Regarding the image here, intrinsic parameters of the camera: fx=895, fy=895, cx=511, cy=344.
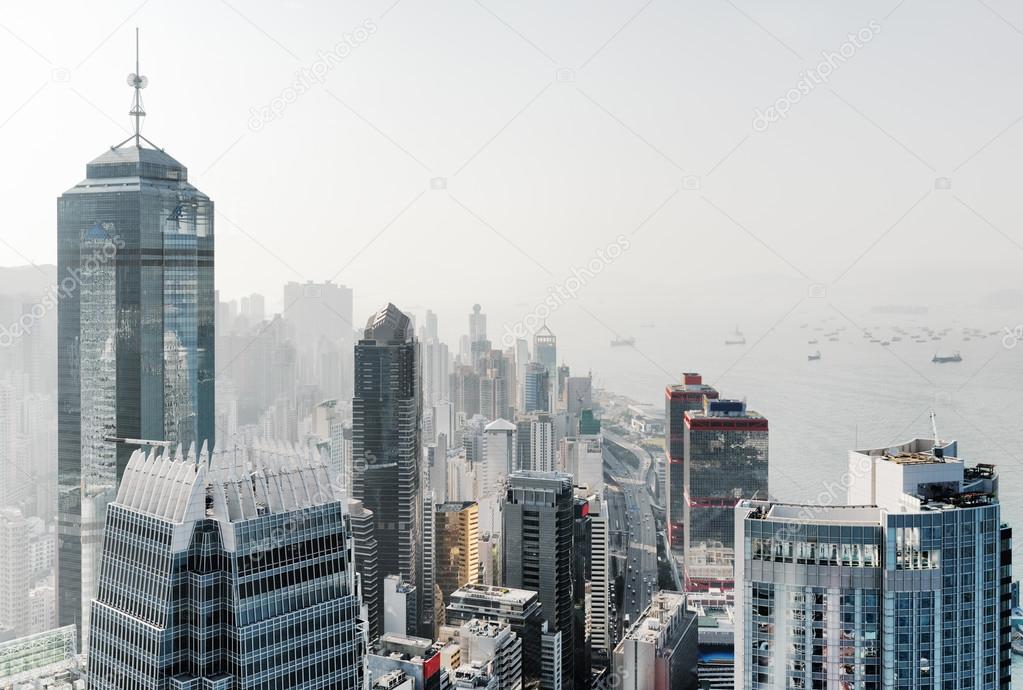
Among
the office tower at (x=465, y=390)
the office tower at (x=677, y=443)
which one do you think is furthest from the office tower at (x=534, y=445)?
the office tower at (x=677, y=443)

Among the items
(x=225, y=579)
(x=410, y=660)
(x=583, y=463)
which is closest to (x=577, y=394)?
(x=583, y=463)

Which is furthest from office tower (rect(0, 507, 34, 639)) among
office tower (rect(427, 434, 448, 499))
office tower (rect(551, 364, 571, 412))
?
office tower (rect(551, 364, 571, 412))

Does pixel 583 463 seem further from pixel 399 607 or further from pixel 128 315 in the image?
pixel 128 315

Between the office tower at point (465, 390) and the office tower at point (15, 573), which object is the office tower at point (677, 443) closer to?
the office tower at point (465, 390)

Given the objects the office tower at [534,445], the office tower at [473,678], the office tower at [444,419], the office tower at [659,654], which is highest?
the office tower at [444,419]

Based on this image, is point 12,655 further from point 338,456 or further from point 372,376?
point 372,376

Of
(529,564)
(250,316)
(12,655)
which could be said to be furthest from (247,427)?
(529,564)
